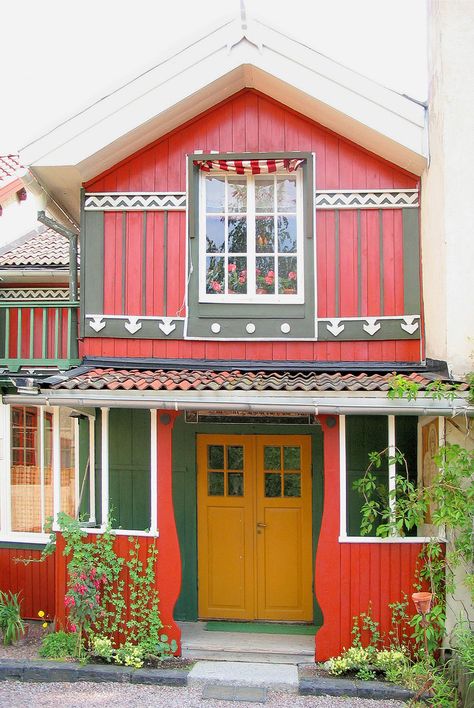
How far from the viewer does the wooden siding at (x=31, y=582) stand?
9.64 m

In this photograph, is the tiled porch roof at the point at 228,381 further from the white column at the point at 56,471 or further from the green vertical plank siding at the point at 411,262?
the white column at the point at 56,471

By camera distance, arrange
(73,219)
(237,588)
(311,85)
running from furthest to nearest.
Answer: (73,219) → (237,588) → (311,85)

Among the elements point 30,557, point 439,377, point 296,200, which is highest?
point 296,200

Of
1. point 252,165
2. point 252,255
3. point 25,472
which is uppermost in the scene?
point 252,165

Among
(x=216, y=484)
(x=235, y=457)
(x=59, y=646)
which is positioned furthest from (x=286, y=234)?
(x=59, y=646)

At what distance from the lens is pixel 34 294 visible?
1074cm

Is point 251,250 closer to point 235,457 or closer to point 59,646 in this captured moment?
point 235,457

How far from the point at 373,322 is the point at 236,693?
14.7 ft

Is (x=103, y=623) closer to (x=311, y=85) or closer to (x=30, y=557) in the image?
(x=30, y=557)

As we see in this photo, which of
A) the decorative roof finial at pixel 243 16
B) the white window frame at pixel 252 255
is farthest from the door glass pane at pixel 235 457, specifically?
the decorative roof finial at pixel 243 16

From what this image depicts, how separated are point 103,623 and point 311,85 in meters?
6.59

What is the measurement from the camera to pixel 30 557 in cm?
978

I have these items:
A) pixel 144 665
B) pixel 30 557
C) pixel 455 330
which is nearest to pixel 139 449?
pixel 30 557

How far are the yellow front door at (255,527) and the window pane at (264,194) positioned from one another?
2.96 m
